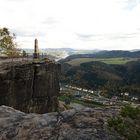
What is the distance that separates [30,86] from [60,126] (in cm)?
2244

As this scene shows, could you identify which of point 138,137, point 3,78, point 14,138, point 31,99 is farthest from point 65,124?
point 31,99

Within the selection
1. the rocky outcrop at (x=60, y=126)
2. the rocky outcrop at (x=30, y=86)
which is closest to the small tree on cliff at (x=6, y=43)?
the rocky outcrop at (x=30, y=86)

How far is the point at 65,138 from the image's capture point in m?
7.80

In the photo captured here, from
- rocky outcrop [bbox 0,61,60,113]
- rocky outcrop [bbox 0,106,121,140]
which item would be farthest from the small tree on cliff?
rocky outcrop [bbox 0,106,121,140]

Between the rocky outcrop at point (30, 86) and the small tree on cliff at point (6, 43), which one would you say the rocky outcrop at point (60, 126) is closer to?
the rocky outcrop at point (30, 86)

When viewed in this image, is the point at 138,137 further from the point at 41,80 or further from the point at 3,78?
the point at 41,80

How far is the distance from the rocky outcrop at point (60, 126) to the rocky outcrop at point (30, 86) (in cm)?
1851

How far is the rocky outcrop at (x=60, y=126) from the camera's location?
781 cm

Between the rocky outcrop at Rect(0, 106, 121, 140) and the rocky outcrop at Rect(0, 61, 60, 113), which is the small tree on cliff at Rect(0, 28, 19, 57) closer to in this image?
the rocky outcrop at Rect(0, 61, 60, 113)

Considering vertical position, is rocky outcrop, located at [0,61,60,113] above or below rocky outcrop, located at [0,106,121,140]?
below

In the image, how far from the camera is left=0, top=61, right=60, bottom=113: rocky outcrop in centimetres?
2783

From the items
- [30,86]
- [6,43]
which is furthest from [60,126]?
[6,43]

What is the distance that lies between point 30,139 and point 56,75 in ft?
87.5

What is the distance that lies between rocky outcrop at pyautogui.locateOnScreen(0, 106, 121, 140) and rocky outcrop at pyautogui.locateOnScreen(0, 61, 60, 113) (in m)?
18.5
